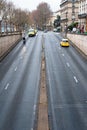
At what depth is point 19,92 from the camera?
32938 mm

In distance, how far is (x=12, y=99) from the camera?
98.4 ft

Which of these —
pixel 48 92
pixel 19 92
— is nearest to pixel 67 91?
pixel 48 92

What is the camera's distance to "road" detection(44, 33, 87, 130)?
23.1 metres

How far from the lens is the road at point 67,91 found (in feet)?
75.8

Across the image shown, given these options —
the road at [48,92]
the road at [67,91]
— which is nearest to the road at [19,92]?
the road at [48,92]

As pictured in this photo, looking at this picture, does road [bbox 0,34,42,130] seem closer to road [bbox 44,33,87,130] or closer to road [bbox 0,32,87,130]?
road [bbox 0,32,87,130]

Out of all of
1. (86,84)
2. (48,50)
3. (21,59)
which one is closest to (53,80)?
(86,84)

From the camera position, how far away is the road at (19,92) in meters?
23.2

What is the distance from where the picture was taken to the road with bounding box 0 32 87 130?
23.1 meters

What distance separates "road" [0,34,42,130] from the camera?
23.2 meters

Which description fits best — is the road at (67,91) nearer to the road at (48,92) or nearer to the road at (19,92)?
the road at (48,92)

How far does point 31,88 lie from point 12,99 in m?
5.09

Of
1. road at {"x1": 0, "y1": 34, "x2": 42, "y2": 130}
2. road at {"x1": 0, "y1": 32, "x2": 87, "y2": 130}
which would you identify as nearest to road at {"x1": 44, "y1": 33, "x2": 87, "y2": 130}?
road at {"x1": 0, "y1": 32, "x2": 87, "y2": 130}

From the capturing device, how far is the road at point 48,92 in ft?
75.9
